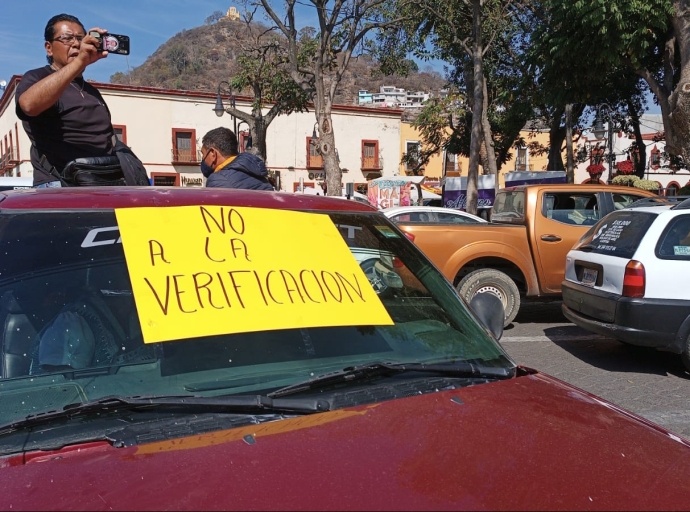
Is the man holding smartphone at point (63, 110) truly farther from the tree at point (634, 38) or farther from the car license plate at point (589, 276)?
the tree at point (634, 38)

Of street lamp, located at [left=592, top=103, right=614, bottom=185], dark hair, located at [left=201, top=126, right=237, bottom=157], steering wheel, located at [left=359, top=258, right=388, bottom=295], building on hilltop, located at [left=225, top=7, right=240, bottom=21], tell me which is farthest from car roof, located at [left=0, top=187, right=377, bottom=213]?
street lamp, located at [left=592, top=103, right=614, bottom=185]

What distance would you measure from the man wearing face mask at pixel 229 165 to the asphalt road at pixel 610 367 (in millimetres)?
3441

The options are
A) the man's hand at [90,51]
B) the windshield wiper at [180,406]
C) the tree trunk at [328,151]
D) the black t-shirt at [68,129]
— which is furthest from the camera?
the tree trunk at [328,151]

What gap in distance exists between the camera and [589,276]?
677 cm

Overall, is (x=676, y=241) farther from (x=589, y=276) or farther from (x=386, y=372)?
(x=386, y=372)

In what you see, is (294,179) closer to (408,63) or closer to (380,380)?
(408,63)

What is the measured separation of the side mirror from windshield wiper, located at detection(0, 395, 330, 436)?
40.6 inches

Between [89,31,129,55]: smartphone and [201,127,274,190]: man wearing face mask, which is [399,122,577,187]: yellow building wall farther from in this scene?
[89,31,129,55]: smartphone

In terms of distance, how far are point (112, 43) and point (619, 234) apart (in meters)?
5.30

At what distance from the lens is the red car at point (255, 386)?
1438mm

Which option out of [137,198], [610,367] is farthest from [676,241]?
[137,198]

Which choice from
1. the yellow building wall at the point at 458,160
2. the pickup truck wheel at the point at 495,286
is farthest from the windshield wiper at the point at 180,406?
the yellow building wall at the point at 458,160

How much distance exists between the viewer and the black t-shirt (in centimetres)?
349

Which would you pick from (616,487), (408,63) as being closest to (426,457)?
(616,487)
